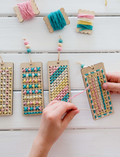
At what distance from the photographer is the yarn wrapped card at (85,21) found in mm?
771

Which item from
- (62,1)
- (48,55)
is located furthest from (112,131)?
(62,1)

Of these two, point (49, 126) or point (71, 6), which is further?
point (71, 6)

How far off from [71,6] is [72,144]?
0.73 meters

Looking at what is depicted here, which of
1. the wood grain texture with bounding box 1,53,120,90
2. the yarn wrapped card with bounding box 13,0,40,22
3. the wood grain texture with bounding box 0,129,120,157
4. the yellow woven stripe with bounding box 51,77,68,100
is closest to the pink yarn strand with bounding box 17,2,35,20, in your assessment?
the yarn wrapped card with bounding box 13,0,40,22

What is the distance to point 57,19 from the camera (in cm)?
75

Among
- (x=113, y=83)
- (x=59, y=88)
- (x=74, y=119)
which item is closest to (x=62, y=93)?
(x=59, y=88)

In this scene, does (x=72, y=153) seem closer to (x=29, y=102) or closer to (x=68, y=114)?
(x=68, y=114)

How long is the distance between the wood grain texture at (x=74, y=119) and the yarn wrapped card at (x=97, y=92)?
0.13 feet

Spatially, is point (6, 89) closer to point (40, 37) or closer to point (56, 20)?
point (40, 37)

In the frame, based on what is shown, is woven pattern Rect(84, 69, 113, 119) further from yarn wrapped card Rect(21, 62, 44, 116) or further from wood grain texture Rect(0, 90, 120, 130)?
yarn wrapped card Rect(21, 62, 44, 116)

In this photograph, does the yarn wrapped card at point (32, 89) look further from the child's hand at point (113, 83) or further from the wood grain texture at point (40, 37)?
the child's hand at point (113, 83)

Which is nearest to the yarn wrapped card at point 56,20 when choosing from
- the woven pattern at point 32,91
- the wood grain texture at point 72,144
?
the woven pattern at point 32,91

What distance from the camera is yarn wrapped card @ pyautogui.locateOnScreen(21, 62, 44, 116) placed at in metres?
0.75

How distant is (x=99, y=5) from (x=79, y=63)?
0.33 metres
